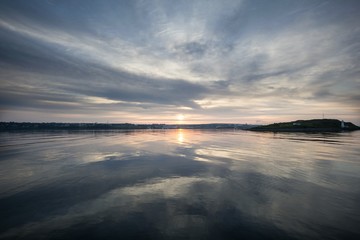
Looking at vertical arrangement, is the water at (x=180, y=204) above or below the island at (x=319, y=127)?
below

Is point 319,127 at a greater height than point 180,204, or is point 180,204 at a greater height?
point 319,127

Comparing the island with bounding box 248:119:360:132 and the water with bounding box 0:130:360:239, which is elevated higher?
the island with bounding box 248:119:360:132

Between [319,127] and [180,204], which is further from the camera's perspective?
[319,127]

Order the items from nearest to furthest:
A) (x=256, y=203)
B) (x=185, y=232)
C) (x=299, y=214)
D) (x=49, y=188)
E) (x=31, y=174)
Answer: (x=185, y=232)
(x=299, y=214)
(x=256, y=203)
(x=49, y=188)
(x=31, y=174)

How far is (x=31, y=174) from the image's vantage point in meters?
16.7

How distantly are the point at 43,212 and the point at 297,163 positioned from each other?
80.2ft

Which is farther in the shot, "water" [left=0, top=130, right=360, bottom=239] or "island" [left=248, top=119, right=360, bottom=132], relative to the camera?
"island" [left=248, top=119, right=360, bottom=132]

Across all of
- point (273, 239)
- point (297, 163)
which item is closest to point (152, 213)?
point (273, 239)

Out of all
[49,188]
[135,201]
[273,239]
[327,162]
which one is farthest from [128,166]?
[327,162]

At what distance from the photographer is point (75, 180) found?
1489 cm

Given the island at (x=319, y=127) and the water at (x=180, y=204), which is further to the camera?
the island at (x=319, y=127)

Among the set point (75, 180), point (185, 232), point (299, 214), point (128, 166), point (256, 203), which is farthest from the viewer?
point (128, 166)

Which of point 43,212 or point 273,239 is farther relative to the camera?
point 43,212

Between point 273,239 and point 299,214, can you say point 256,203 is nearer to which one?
point 299,214
